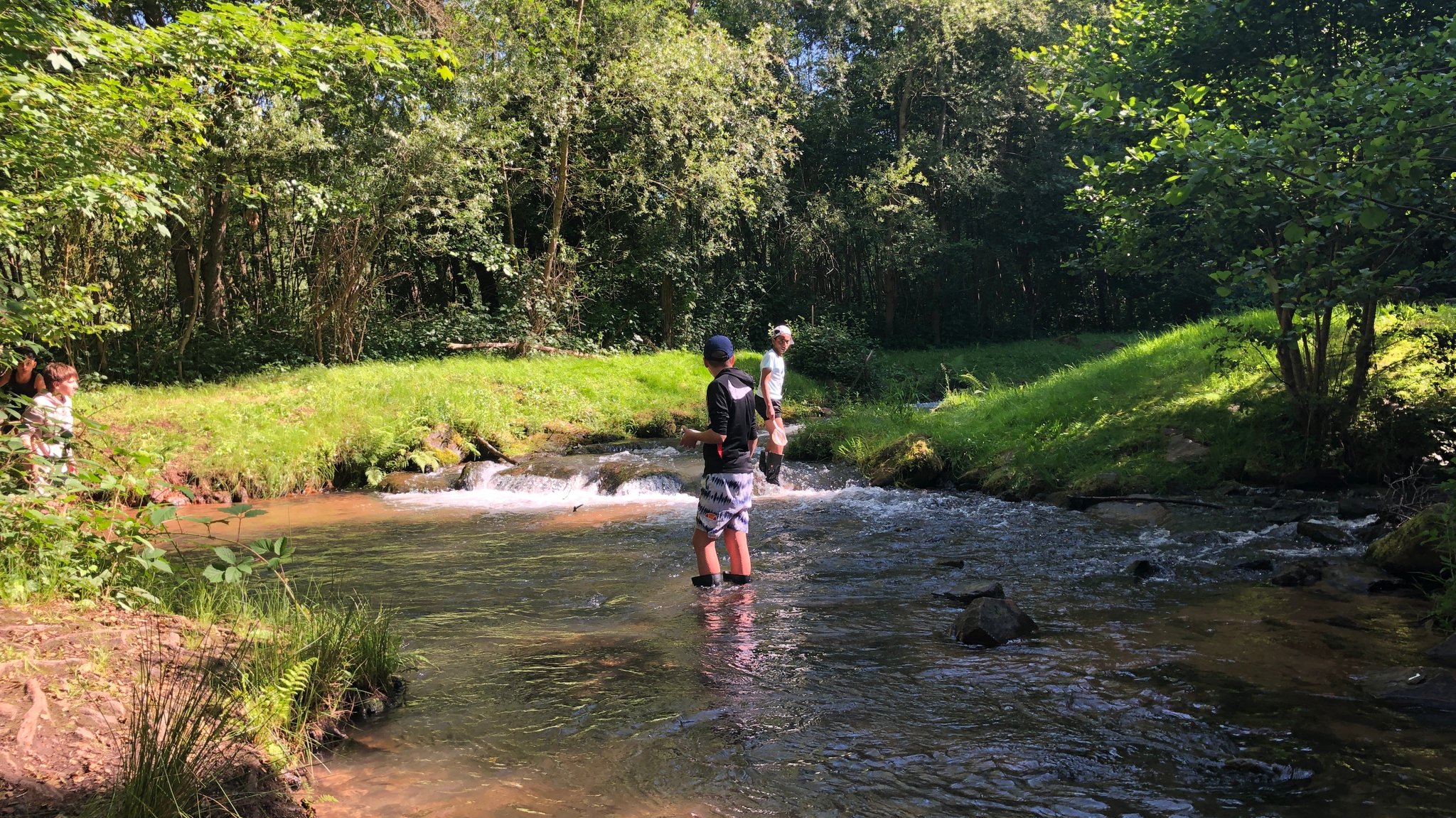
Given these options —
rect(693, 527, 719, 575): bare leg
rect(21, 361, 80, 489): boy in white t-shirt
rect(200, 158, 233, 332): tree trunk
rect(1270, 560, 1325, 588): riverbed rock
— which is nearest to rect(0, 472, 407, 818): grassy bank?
rect(21, 361, 80, 489): boy in white t-shirt

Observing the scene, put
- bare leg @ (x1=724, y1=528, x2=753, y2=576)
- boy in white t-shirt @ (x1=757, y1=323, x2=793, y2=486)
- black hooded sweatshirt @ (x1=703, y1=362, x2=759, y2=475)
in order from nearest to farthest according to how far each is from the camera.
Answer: black hooded sweatshirt @ (x1=703, y1=362, x2=759, y2=475) → bare leg @ (x1=724, y1=528, x2=753, y2=576) → boy in white t-shirt @ (x1=757, y1=323, x2=793, y2=486)

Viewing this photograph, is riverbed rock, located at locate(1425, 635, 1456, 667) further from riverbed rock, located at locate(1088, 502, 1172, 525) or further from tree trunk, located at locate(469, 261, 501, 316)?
tree trunk, located at locate(469, 261, 501, 316)

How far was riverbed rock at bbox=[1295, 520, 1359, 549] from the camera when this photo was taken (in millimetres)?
8414

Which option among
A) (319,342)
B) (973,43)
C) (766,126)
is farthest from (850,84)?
(319,342)

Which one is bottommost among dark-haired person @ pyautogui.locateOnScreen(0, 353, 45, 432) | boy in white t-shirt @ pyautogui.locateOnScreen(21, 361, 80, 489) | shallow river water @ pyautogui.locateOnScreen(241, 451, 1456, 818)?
shallow river water @ pyautogui.locateOnScreen(241, 451, 1456, 818)

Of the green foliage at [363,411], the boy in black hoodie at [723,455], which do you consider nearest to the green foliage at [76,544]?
the boy in black hoodie at [723,455]

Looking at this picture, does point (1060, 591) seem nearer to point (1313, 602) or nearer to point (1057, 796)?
point (1313, 602)

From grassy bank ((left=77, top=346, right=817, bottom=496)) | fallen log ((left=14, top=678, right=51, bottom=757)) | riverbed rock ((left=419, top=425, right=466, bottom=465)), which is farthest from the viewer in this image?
riverbed rock ((left=419, top=425, right=466, bottom=465))

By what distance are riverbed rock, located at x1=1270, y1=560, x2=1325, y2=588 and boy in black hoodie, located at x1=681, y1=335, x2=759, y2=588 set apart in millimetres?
4634

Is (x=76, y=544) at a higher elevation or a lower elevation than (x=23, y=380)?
lower

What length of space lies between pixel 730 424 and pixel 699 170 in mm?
19475

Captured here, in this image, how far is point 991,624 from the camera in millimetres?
6039

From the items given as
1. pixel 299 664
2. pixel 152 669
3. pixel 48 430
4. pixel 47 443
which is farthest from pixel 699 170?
pixel 152 669

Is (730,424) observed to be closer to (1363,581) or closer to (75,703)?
(75,703)
